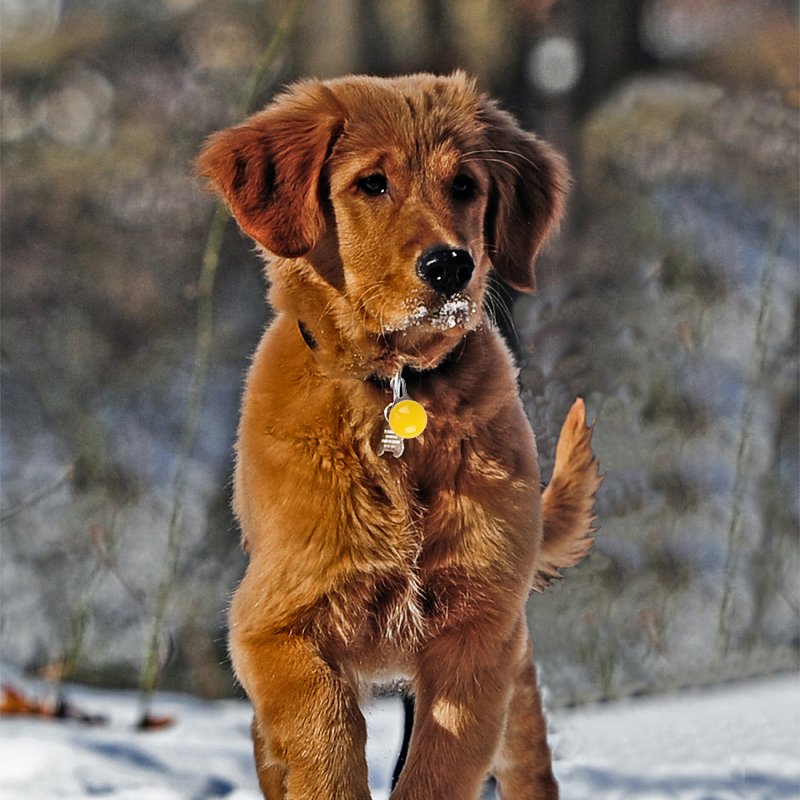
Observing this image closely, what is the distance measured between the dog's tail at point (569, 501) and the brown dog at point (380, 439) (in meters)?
0.64

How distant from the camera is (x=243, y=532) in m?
2.91

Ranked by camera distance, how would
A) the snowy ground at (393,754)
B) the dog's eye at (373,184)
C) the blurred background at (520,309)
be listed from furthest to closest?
the blurred background at (520,309)
the snowy ground at (393,754)
the dog's eye at (373,184)

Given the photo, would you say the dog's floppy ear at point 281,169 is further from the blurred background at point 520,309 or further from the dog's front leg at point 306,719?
the blurred background at point 520,309

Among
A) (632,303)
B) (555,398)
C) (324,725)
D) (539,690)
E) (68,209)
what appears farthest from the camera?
(68,209)

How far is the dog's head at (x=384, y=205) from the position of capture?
2.48 metres

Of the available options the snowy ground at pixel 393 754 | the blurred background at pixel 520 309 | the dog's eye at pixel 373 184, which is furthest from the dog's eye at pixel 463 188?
the blurred background at pixel 520 309

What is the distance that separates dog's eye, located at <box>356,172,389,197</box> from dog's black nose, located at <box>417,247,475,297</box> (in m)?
0.21

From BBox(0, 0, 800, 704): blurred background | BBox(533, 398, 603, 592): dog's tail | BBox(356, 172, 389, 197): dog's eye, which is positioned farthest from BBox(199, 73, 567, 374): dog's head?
BBox(0, 0, 800, 704): blurred background

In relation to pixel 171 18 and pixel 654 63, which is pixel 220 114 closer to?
pixel 171 18

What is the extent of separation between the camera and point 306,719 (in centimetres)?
246

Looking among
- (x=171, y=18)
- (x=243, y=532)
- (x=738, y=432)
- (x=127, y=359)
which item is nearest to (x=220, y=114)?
(x=171, y=18)

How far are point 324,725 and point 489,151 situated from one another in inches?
48.9

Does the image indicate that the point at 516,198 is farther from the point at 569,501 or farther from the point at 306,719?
the point at 306,719

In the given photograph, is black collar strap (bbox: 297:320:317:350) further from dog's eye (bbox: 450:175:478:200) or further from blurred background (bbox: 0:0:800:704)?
blurred background (bbox: 0:0:800:704)
